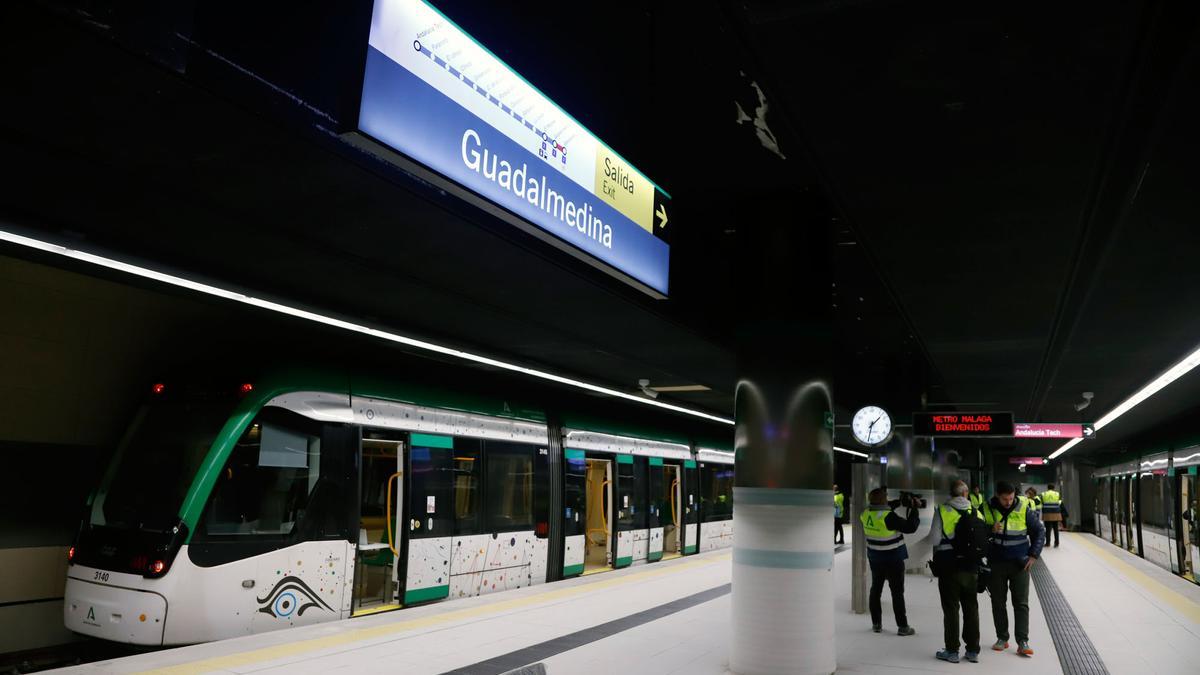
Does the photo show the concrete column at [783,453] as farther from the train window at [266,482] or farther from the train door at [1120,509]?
the train door at [1120,509]

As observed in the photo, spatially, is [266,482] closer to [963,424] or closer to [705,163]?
[705,163]

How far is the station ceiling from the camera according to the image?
3156 millimetres

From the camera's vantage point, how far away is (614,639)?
25.7 feet

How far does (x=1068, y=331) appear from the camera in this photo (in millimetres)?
9766

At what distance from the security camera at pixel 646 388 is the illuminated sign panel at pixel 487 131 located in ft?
31.0

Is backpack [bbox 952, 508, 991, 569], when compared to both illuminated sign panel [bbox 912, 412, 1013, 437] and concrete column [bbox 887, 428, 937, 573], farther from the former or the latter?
concrete column [bbox 887, 428, 937, 573]

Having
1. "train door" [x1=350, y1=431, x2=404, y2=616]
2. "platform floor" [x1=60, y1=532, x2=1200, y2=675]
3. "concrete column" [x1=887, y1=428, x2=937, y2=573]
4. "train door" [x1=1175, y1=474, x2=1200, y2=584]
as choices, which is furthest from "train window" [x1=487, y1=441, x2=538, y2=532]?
"train door" [x1=1175, y1=474, x2=1200, y2=584]

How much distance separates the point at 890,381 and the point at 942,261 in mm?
10437

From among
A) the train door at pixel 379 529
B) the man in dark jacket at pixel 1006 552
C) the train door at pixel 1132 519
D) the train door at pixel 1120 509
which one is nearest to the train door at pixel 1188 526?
the train door at pixel 1132 519

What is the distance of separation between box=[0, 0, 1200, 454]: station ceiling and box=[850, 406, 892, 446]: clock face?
116cm

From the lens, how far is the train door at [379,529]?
8844 mm

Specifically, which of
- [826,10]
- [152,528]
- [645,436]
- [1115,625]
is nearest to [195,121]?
[826,10]

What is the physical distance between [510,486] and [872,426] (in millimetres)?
4858

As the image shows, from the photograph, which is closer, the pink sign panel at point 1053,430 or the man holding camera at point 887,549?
the man holding camera at point 887,549
